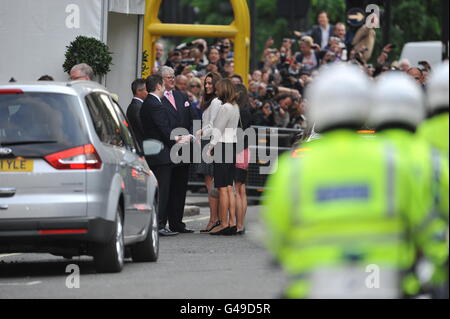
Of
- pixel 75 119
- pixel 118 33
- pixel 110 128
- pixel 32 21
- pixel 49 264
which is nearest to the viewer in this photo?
pixel 75 119

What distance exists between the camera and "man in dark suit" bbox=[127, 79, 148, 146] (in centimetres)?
1753

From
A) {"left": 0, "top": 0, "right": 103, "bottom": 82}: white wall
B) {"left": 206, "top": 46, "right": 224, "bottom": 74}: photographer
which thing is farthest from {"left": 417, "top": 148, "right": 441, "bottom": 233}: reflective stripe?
{"left": 206, "top": 46, "right": 224, "bottom": 74}: photographer

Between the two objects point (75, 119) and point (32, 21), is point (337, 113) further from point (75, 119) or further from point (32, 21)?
point (32, 21)

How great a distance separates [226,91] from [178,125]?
2.32ft

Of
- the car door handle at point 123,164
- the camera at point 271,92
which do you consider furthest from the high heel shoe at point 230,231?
the camera at point 271,92

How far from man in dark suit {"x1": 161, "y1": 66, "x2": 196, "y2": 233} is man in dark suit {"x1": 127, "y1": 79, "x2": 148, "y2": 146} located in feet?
0.96

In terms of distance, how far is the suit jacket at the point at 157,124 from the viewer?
17266 mm

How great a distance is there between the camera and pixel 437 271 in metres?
5.72

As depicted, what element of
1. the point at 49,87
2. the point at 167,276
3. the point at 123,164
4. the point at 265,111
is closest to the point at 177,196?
the point at 123,164

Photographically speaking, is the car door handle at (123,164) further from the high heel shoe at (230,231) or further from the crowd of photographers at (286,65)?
the crowd of photographers at (286,65)

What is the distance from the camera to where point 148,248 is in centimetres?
1376

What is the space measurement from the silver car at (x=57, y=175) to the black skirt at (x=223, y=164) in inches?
218
